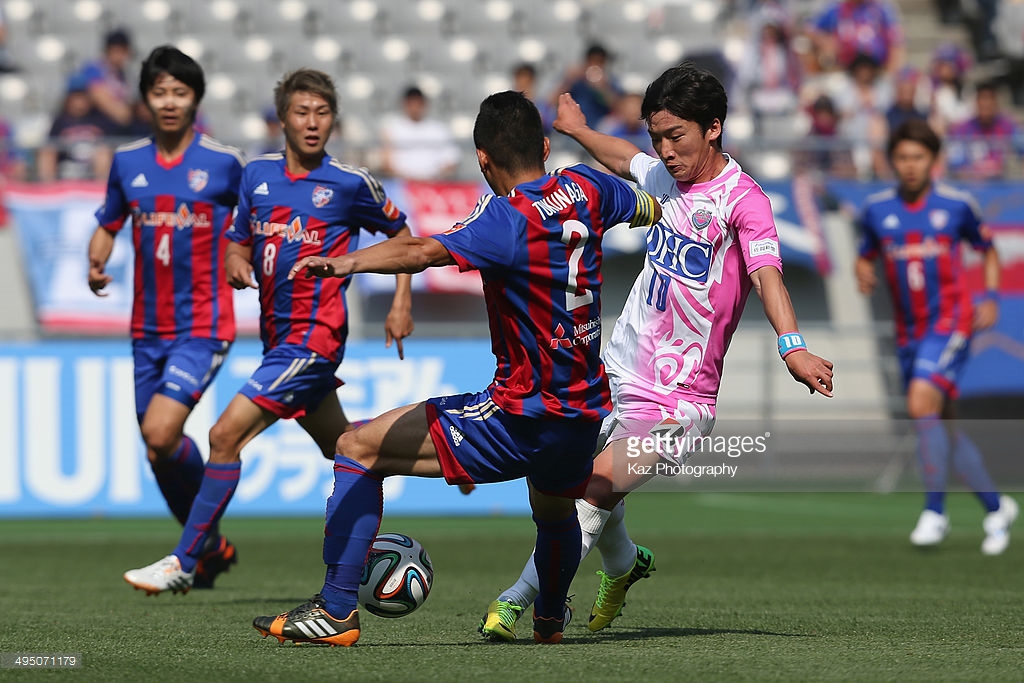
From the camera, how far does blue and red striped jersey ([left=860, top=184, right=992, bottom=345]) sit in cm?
1062

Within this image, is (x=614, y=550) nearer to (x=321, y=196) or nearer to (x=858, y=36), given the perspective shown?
(x=321, y=196)

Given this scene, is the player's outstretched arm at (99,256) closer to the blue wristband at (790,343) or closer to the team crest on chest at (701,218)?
the team crest on chest at (701,218)

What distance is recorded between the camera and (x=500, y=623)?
19.5 feet

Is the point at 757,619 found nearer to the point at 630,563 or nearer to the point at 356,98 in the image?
the point at 630,563

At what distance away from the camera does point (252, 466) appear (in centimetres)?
1297

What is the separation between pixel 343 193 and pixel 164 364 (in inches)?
56.7

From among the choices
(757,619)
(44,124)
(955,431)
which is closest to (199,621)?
(757,619)

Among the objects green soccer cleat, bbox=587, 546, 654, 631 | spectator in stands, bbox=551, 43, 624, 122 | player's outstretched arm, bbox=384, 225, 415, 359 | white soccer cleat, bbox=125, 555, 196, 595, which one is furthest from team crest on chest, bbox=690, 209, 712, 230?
spectator in stands, bbox=551, 43, 624, 122

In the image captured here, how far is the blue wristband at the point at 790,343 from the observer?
17.5 feet

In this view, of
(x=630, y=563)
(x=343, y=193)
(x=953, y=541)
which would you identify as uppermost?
(x=343, y=193)

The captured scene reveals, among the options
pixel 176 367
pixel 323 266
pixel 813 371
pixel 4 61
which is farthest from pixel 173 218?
pixel 4 61

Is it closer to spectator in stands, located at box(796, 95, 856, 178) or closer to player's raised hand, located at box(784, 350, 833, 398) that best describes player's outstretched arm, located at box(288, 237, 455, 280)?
player's raised hand, located at box(784, 350, 833, 398)

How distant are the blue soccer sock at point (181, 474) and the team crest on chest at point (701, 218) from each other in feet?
10.8

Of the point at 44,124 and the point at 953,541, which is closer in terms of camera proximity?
the point at 953,541
